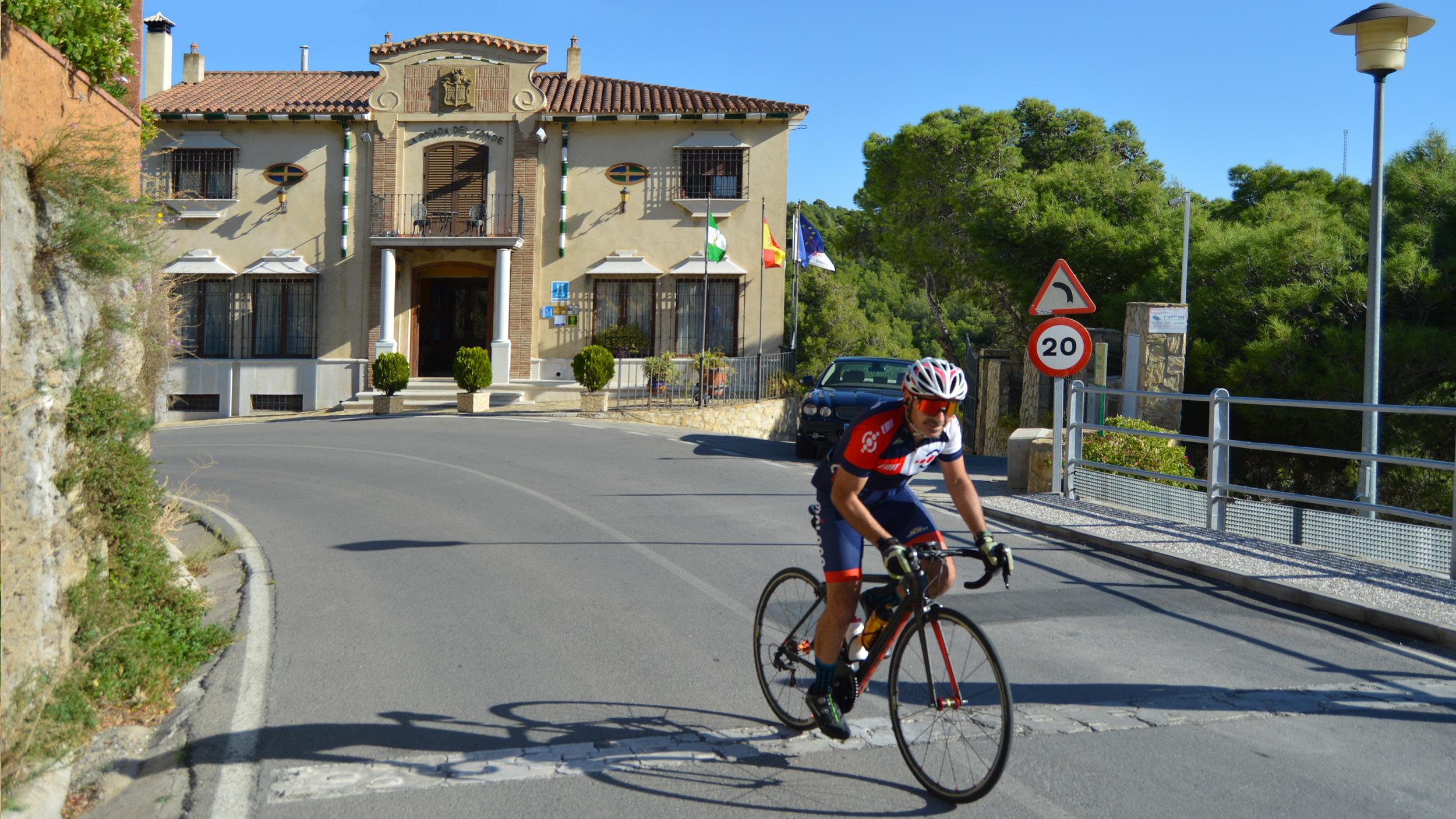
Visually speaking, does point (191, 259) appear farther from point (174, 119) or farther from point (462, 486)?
point (462, 486)

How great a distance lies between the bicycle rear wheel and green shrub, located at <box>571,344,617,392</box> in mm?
19538

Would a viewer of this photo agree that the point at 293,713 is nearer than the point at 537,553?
Yes

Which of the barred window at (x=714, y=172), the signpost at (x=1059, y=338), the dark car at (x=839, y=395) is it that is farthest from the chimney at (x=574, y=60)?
the signpost at (x=1059, y=338)

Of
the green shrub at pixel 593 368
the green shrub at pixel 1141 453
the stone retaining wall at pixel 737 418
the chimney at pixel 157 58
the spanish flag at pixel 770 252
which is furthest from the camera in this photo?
the chimney at pixel 157 58

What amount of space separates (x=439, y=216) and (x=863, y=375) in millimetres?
16298

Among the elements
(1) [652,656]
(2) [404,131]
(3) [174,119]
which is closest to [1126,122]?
(2) [404,131]

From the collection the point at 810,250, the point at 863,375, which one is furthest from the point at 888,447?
the point at 810,250

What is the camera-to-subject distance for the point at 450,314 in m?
31.6

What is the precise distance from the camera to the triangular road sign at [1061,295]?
12195mm

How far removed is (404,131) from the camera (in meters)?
30.2

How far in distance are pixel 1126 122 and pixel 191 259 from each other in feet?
86.8

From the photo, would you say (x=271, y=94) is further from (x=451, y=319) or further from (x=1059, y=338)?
(x=1059, y=338)

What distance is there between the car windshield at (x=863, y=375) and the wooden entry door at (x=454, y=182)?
15.4 m

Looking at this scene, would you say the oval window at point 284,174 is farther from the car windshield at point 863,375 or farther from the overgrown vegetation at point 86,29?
the overgrown vegetation at point 86,29
